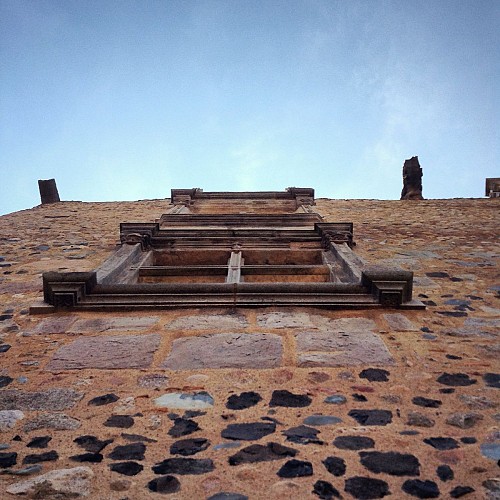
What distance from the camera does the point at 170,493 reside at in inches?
66.5

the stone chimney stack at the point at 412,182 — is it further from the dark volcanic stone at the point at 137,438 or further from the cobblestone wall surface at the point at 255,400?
the dark volcanic stone at the point at 137,438

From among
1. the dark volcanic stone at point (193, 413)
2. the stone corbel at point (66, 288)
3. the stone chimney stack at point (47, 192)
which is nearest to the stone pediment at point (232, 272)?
the stone corbel at point (66, 288)

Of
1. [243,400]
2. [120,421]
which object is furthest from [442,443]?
[120,421]

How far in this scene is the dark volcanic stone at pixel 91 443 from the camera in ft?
6.45

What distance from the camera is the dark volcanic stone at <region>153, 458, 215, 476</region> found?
71.5 inches

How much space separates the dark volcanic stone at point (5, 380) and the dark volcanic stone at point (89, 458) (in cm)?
86

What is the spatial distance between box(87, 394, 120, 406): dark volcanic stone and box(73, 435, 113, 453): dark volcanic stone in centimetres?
27

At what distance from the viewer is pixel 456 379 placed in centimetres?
247

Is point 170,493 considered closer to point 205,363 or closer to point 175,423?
point 175,423

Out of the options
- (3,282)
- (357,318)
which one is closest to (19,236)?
(3,282)

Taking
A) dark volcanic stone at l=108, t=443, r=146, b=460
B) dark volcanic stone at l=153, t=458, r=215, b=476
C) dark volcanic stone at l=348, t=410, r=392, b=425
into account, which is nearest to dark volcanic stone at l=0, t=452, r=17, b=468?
dark volcanic stone at l=108, t=443, r=146, b=460

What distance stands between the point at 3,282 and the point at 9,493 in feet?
9.89

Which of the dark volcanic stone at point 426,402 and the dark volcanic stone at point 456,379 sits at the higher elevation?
the dark volcanic stone at point 456,379

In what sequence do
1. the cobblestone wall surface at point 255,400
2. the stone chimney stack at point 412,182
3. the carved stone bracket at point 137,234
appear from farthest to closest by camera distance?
the stone chimney stack at point 412,182
the carved stone bracket at point 137,234
the cobblestone wall surface at point 255,400
